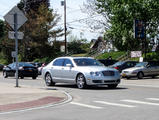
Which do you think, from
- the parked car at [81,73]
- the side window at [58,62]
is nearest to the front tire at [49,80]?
the parked car at [81,73]

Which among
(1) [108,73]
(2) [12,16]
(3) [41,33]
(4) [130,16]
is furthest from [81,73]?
(3) [41,33]

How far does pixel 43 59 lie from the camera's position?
6469 cm

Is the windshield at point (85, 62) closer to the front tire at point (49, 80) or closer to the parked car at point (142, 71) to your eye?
the front tire at point (49, 80)

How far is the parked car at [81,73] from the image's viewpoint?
17438 millimetres

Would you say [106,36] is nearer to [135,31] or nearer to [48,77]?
[135,31]

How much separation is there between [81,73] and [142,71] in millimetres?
12354

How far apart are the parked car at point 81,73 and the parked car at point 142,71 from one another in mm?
10040

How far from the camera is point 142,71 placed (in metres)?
29.3

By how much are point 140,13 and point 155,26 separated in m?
2.76

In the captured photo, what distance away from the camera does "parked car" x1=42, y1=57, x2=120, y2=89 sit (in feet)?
57.2

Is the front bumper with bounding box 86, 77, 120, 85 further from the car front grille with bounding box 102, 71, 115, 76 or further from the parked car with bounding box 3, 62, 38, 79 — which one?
the parked car with bounding box 3, 62, 38, 79

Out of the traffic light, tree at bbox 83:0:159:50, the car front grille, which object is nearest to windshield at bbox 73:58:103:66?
the car front grille

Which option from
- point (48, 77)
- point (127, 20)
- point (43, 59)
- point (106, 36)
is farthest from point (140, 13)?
point (43, 59)

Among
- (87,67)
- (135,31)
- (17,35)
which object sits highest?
(135,31)
